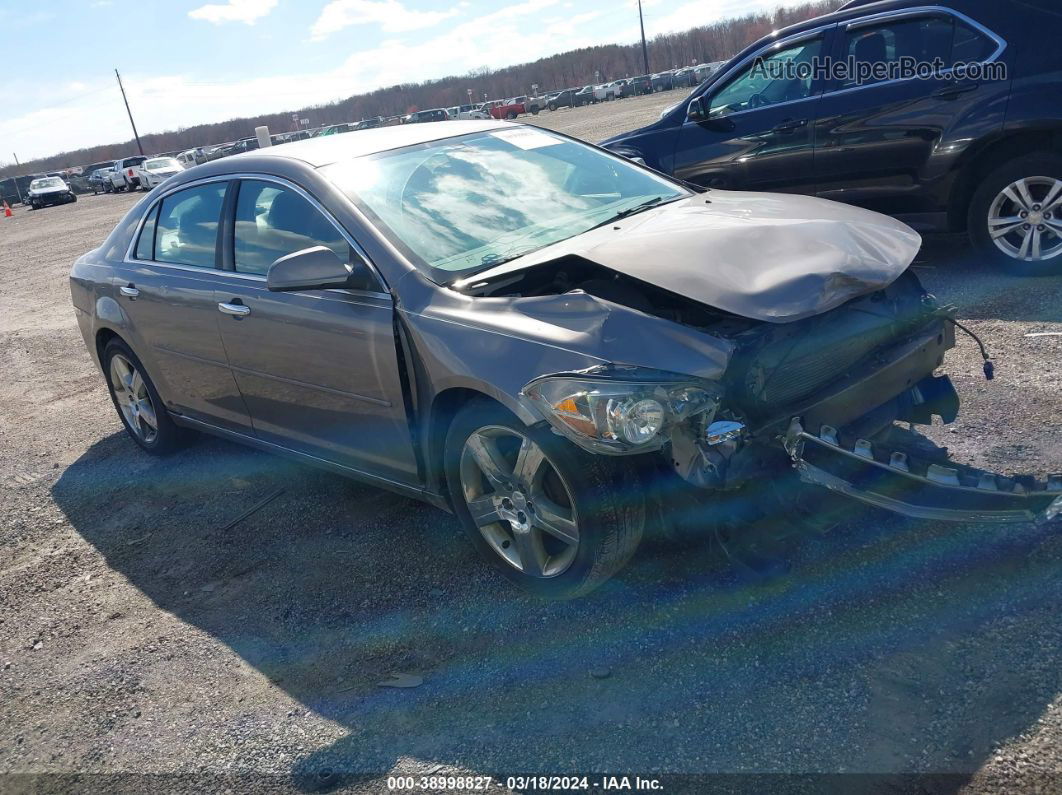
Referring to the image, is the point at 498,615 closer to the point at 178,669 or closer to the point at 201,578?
the point at 178,669

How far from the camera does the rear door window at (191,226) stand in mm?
4555

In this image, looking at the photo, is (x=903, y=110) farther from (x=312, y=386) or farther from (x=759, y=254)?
(x=312, y=386)

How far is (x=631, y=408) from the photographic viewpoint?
277cm

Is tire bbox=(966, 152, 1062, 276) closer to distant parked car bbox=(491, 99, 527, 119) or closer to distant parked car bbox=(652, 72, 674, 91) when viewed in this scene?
distant parked car bbox=(491, 99, 527, 119)

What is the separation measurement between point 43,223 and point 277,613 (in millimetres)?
33145

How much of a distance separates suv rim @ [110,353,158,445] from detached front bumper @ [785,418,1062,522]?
4255mm

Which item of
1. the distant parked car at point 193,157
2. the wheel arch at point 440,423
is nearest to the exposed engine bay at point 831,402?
the wheel arch at point 440,423

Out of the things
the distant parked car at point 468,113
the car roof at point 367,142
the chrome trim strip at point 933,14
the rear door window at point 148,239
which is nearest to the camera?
the car roof at point 367,142

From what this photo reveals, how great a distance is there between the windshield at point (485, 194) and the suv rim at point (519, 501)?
0.72 m

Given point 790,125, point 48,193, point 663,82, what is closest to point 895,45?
point 790,125

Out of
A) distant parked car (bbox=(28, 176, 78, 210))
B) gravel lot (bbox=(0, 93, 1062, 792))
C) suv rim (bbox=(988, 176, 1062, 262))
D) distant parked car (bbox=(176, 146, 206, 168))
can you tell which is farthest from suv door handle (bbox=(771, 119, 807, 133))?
distant parked car (bbox=(176, 146, 206, 168))

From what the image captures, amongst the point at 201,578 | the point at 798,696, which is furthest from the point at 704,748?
the point at 201,578

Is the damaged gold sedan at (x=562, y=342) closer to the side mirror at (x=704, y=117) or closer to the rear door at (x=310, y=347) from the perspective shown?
the rear door at (x=310, y=347)

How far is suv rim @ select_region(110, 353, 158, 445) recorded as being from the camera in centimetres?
562
